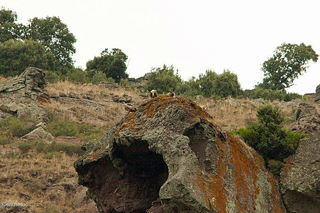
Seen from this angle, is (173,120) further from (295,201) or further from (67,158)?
(67,158)

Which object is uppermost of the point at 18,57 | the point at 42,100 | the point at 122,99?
the point at 18,57

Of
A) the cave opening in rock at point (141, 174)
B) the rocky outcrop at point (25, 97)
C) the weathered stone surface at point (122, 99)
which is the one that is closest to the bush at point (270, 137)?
the cave opening in rock at point (141, 174)

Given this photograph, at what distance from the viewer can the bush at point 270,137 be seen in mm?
11567

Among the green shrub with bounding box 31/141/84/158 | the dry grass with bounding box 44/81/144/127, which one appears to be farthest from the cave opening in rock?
the dry grass with bounding box 44/81/144/127

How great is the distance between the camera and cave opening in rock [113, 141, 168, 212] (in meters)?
10.1

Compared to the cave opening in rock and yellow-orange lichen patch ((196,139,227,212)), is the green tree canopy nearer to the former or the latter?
the cave opening in rock

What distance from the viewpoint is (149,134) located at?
903 cm

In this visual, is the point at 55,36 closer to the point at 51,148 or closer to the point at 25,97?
the point at 25,97

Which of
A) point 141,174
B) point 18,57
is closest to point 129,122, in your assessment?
point 141,174

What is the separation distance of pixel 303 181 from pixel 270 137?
82.6 inches

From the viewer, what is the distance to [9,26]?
147 ft

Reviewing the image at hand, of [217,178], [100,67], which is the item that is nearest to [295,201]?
[217,178]

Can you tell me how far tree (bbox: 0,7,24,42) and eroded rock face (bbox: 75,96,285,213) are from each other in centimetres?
3750

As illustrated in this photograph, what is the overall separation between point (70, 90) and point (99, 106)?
364 centimetres
